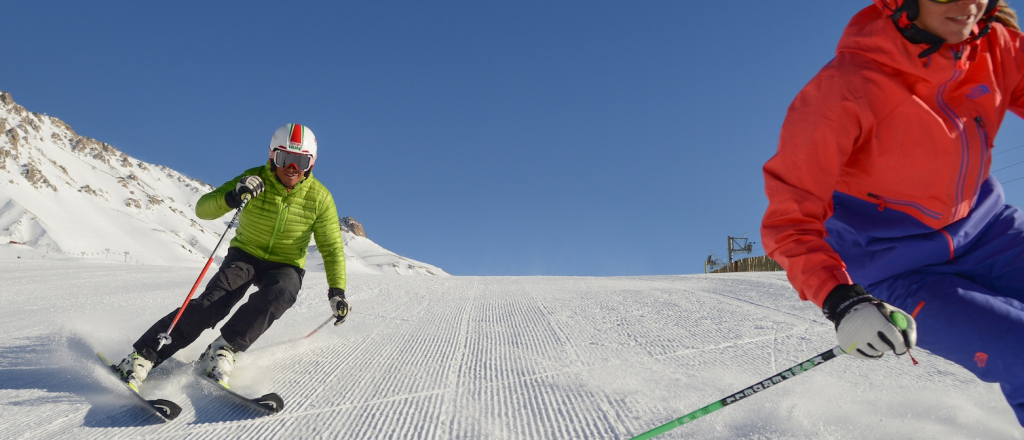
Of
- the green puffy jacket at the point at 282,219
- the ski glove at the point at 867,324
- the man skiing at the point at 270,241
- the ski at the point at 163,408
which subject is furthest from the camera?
the green puffy jacket at the point at 282,219

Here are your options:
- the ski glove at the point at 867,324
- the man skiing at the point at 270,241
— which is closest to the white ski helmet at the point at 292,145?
the man skiing at the point at 270,241

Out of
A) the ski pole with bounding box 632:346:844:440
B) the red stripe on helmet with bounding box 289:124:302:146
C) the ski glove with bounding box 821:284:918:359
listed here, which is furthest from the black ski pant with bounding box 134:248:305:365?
the ski glove with bounding box 821:284:918:359

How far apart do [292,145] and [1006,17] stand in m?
3.74

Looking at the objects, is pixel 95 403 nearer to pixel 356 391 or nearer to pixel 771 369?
pixel 356 391

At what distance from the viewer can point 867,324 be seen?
57.4 inches

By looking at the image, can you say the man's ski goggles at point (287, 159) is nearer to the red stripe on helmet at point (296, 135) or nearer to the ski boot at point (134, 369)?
the red stripe on helmet at point (296, 135)

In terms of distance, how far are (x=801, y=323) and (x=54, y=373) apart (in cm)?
523

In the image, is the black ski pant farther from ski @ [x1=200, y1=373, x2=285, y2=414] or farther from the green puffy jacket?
ski @ [x1=200, y1=373, x2=285, y2=414]

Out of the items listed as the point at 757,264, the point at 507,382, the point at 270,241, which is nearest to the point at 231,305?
the point at 270,241

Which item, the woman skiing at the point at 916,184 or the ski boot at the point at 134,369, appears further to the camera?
the ski boot at the point at 134,369

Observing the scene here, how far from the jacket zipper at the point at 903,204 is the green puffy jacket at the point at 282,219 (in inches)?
129

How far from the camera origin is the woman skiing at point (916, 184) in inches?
61.8

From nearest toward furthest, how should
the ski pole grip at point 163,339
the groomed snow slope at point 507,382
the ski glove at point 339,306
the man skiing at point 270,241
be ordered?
the groomed snow slope at point 507,382, the ski pole grip at point 163,339, the man skiing at point 270,241, the ski glove at point 339,306

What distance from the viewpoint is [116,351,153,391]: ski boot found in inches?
108
